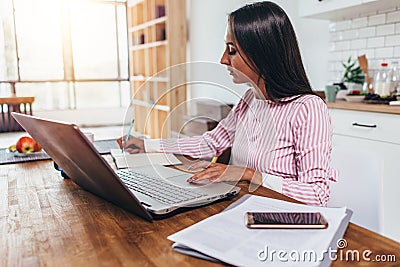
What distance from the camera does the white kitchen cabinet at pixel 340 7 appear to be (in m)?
2.38

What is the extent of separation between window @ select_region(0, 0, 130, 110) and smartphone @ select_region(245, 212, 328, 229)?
22.6ft

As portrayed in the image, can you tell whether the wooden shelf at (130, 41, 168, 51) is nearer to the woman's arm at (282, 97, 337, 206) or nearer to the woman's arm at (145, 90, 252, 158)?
the woman's arm at (145, 90, 252, 158)

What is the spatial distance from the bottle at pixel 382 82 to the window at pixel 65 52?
223 inches

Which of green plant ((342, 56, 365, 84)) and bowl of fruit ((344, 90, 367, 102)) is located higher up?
green plant ((342, 56, 365, 84))

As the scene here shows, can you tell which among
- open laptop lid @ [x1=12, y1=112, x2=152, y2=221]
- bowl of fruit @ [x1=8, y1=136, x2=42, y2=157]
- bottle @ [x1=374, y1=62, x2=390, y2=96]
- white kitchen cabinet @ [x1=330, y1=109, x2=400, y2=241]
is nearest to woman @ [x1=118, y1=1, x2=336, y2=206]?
open laptop lid @ [x1=12, y1=112, x2=152, y2=221]

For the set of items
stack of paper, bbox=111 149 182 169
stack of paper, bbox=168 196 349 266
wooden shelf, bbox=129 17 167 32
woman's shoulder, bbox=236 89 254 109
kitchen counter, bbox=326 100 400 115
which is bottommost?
stack of paper, bbox=111 149 182 169

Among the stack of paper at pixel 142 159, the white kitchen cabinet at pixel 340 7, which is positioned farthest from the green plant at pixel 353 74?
the stack of paper at pixel 142 159

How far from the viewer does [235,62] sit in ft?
4.29

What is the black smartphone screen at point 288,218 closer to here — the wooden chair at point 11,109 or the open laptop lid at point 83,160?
the open laptop lid at point 83,160

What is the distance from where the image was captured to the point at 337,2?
2.51 m

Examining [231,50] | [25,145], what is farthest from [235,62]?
[25,145]

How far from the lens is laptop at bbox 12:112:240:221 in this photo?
0.74 meters

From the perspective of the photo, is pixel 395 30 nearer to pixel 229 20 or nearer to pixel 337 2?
pixel 337 2

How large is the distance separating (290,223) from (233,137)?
35.0 inches
